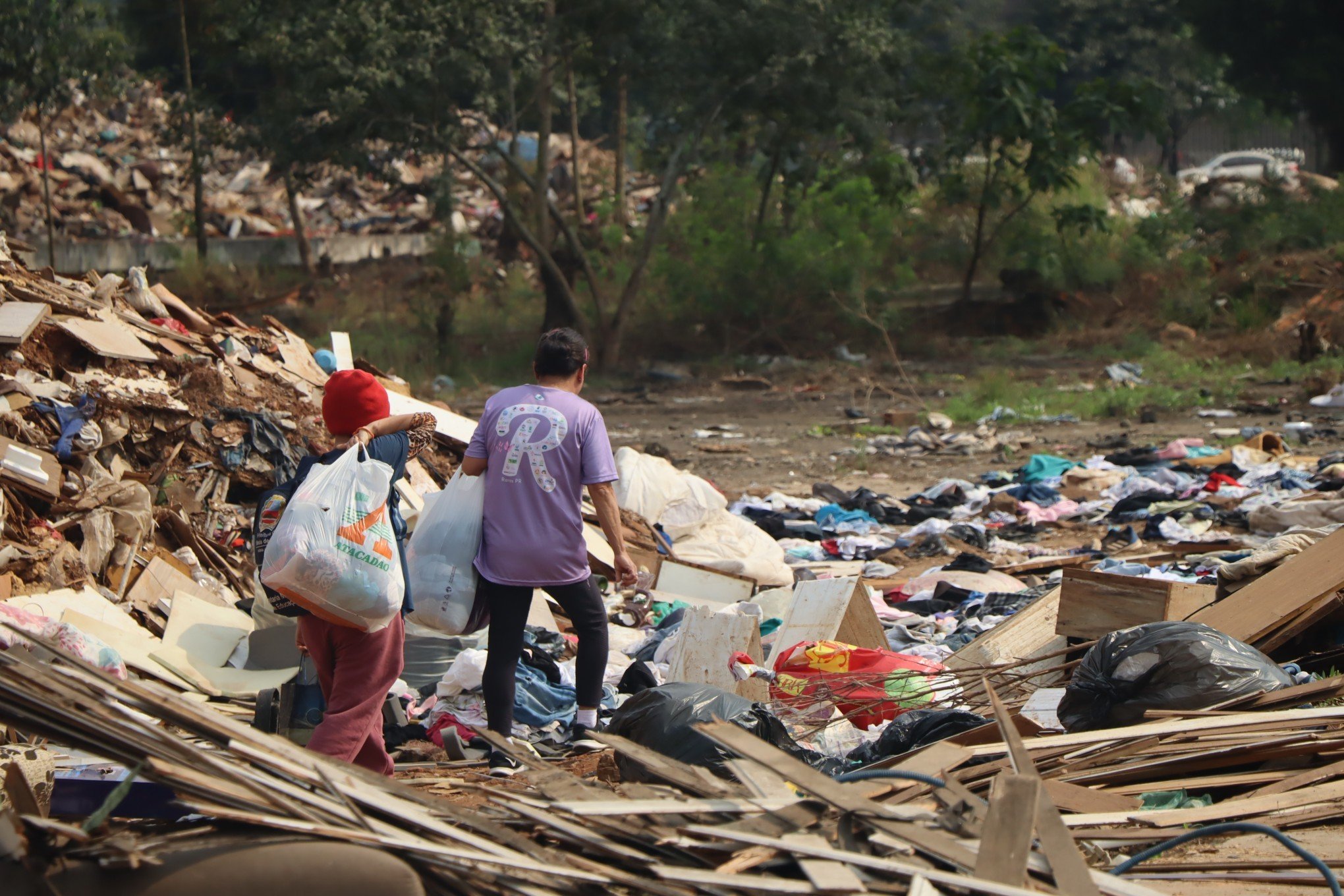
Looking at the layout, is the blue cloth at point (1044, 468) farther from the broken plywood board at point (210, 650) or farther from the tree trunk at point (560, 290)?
the tree trunk at point (560, 290)

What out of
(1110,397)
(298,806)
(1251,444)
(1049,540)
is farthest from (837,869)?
(1110,397)

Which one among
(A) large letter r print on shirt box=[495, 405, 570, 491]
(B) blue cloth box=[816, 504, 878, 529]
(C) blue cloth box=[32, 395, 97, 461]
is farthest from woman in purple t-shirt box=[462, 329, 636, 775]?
(B) blue cloth box=[816, 504, 878, 529]

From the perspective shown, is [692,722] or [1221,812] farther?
[692,722]

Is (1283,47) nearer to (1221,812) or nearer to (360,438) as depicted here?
(1221,812)

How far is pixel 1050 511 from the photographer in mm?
8578

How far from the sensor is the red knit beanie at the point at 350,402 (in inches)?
145

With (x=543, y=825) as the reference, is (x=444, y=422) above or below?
above

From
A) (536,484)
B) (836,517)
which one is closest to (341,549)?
(536,484)

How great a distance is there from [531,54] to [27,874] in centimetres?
1449

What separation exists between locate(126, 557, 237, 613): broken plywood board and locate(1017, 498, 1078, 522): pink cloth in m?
5.22

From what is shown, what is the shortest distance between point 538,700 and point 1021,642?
1.92m

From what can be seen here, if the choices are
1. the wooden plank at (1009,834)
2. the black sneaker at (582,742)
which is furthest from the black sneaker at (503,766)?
the wooden plank at (1009,834)

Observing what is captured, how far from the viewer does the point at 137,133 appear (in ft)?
99.9

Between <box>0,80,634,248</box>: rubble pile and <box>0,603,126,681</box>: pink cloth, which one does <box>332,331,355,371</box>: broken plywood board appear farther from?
<box>0,80,634,248</box>: rubble pile
